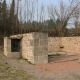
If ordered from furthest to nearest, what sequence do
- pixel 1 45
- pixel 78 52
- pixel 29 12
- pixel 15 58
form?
pixel 29 12 < pixel 1 45 < pixel 78 52 < pixel 15 58

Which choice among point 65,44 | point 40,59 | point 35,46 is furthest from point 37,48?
point 65,44

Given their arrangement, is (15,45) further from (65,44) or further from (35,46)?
(65,44)

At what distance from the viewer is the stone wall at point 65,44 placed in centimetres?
1521

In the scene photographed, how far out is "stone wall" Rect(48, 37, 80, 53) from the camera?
15.2 metres

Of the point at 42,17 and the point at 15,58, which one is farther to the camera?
the point at 42,17

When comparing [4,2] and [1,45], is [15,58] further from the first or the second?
[4,2]

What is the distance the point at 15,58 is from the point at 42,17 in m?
12.1

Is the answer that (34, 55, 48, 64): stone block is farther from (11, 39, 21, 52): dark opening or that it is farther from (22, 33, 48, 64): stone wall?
(11, 39, 21, 52): dark opening

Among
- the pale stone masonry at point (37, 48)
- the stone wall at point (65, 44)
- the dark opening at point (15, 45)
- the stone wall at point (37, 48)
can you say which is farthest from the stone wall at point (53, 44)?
the stone wall at point (37, 48)

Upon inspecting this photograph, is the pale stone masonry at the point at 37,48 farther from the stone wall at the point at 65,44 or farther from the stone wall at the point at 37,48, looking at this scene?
the stone wall at the point at 65,44

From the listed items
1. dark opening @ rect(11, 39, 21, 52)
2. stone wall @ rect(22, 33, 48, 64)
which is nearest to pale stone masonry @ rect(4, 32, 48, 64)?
stone wall @ rect(22, 33, 48, 64)

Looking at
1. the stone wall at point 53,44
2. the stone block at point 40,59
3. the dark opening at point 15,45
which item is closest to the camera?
the stone block at point 40,59

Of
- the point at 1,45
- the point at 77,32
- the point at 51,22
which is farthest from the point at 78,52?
the point at 51,22

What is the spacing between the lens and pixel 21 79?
6.02 m
